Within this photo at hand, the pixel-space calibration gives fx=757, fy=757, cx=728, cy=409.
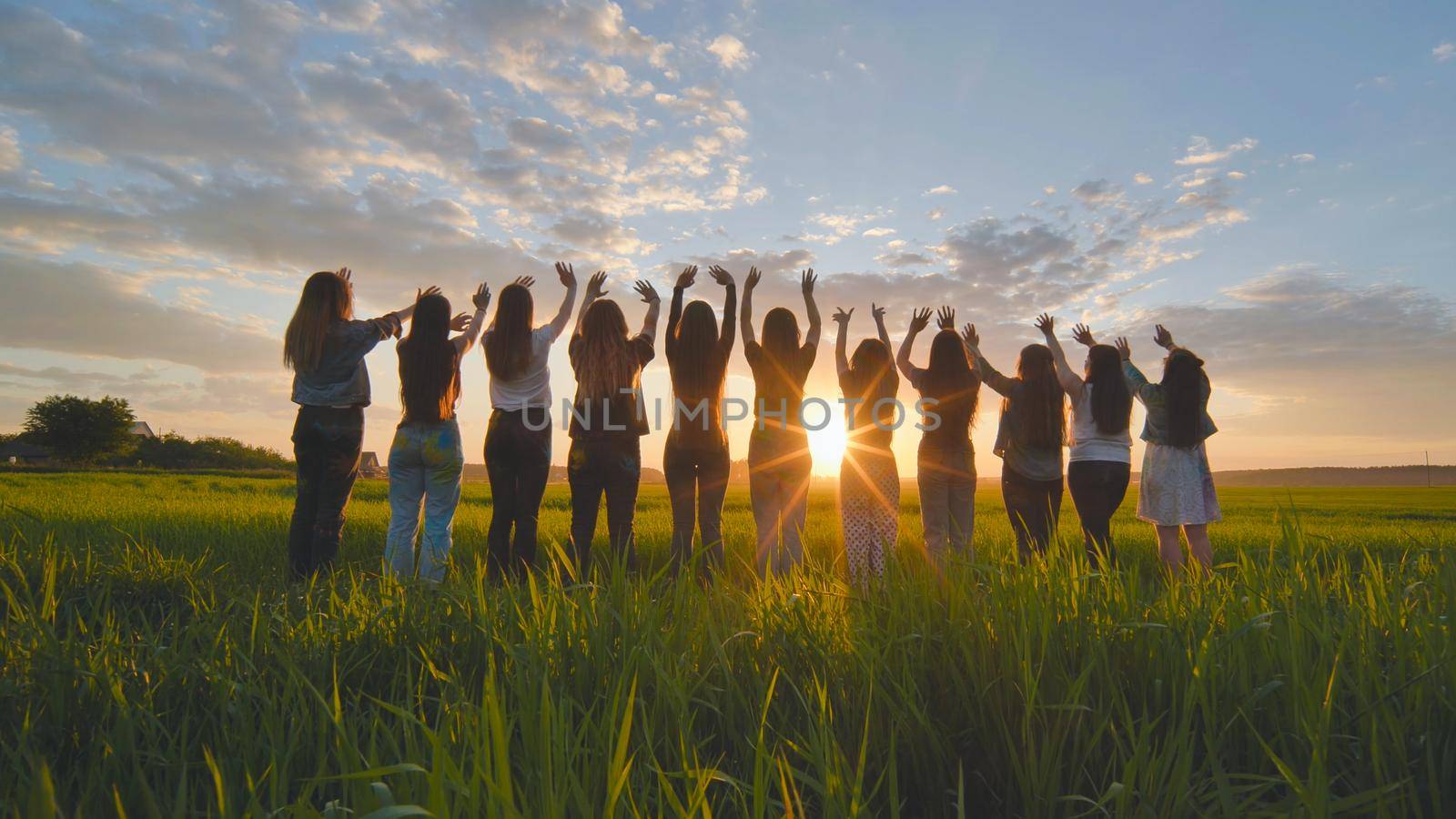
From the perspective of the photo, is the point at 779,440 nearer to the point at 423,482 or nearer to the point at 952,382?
the point at 952,382

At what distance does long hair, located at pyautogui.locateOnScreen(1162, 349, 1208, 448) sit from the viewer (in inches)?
283

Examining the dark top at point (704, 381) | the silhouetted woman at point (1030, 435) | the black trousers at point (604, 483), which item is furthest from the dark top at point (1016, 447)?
the black trousers at point (604, 483)

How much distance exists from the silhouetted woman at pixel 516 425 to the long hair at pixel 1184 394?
5.87m

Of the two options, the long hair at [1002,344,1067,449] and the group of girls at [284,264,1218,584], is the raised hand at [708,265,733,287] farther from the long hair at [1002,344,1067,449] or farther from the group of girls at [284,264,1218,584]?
the long hair at [1002,344,1067,449]

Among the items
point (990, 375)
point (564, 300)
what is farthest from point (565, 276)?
point (990, 375)

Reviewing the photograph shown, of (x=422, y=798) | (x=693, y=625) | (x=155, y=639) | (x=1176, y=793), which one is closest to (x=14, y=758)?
(x=422, y=798)

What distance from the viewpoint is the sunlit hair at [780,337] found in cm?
703

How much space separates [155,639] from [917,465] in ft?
20.0

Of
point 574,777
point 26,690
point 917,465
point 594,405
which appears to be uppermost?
point 594,405

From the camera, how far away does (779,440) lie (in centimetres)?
689

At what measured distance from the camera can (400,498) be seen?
6492 millimetres

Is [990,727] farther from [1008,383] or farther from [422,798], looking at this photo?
[1008,383]

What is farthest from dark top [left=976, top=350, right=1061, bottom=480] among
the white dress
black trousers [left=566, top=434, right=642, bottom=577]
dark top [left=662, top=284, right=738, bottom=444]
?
black trousers [left=566, top=434, right=642, bottom=577]

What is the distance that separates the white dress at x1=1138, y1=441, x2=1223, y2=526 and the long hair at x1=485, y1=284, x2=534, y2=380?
5968mm
